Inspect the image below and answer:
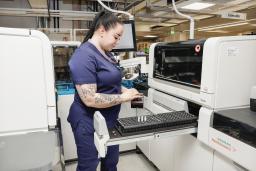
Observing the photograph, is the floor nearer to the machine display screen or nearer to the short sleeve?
the machine display screen

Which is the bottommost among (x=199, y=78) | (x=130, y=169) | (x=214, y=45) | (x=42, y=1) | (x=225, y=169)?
(x=130, y=169)

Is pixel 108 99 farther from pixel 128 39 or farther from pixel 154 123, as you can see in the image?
pixel 128 39

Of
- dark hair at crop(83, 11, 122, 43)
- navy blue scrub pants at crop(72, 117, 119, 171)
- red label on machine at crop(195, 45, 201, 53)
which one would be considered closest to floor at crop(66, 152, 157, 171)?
navy blue scrub pants at crop(72, 117, 119, 171)

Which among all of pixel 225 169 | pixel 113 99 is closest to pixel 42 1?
pixel 113 99

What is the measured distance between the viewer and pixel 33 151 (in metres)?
0.94

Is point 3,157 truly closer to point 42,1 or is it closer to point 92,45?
point 92,45

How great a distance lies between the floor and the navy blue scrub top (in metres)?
1.11

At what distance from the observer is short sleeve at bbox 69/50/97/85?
121 centimetres

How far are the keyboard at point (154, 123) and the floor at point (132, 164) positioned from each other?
121 centimetres

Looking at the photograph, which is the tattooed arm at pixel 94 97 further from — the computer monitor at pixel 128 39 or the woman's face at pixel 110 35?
the computer monitor at pixel 128 39

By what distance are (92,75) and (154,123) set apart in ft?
1.44

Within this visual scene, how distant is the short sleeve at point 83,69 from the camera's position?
47.7 inches

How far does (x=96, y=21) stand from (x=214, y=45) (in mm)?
714

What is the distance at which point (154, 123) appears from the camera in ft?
3.93
